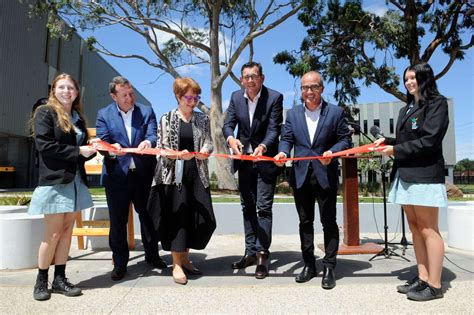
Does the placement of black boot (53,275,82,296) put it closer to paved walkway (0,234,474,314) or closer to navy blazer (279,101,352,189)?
paved walkway (0,234,474,314)

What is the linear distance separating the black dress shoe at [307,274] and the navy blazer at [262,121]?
122 cm

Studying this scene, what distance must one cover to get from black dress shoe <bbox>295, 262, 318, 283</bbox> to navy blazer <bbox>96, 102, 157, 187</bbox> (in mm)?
1887

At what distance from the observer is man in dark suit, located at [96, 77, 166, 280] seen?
13.1 ft

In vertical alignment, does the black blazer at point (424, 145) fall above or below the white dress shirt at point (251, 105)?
below

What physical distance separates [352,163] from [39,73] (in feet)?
80.4

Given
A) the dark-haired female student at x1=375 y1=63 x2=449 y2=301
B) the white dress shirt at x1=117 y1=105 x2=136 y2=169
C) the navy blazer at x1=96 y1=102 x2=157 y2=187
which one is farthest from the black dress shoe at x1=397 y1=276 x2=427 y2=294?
the white dress shirt at x1=117 y1=105 x2=136 y2=169

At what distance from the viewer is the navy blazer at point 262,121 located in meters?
4.21

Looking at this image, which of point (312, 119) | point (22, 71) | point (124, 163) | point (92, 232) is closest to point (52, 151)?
point (124, 163)

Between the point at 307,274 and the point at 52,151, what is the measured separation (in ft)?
8.51

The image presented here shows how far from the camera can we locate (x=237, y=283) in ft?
12.2

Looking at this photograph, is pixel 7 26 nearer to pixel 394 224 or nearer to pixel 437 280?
pixel 394 224

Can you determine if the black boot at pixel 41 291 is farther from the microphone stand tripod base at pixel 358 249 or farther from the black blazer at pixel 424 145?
the microphone stand tripod base at pixel 358 249

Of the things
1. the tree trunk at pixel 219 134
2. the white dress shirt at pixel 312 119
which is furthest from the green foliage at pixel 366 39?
the white dress shirt at pixel 312 119

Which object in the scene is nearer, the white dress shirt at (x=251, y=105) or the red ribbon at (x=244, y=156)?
the red ribbon at (x=244, y=156)
